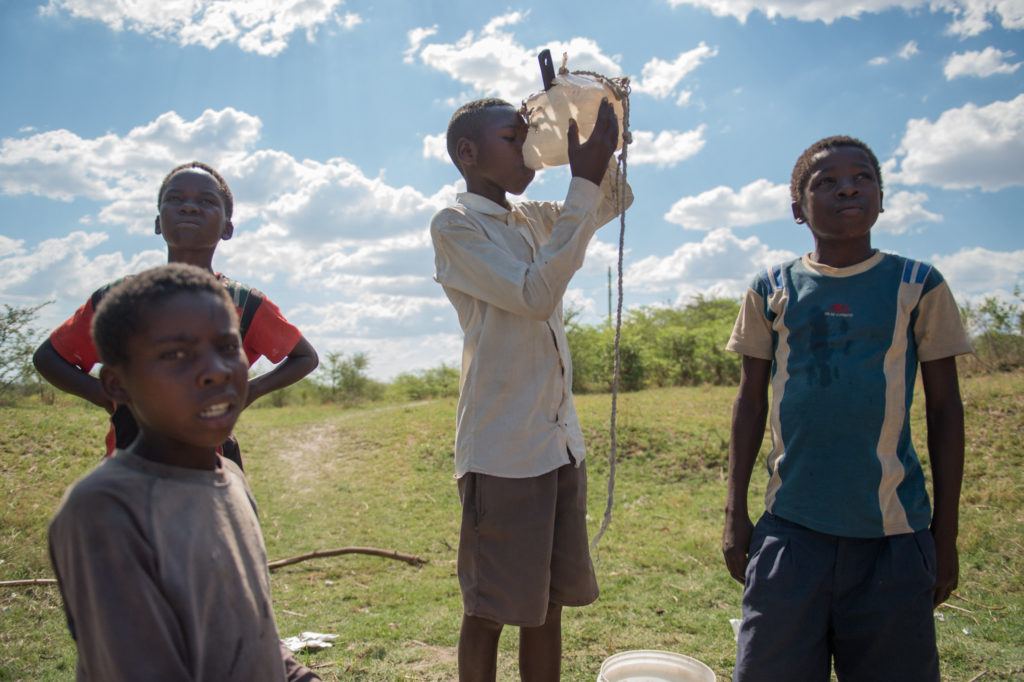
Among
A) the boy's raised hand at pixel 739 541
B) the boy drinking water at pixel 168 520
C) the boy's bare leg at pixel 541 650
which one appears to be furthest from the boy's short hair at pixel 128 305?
the boy's raised hand at pixel 739 541

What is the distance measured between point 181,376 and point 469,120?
133 centimetres

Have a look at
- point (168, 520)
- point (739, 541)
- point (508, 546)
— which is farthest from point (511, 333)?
point (168, 520)

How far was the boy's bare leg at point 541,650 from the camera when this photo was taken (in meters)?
2.33

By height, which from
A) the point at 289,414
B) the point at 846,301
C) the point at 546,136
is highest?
the point at 546,136

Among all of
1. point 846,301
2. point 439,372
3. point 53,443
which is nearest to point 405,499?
point 53,443

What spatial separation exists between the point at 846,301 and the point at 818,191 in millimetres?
323

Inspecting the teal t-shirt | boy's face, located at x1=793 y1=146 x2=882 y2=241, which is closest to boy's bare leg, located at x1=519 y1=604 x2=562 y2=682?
the teal t-shirt

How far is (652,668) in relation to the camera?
2793mm

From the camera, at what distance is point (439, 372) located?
650 inches

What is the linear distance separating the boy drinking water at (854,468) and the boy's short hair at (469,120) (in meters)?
0.98

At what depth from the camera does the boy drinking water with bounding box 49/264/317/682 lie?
1.17 metres

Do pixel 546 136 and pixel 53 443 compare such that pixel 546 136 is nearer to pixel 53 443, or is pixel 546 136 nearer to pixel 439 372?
pixel 53 443

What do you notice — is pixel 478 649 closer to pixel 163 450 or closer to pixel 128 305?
pixel 163 450

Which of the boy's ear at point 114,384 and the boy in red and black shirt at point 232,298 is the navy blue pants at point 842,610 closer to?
the boy in red and black shirt at point 232,298
